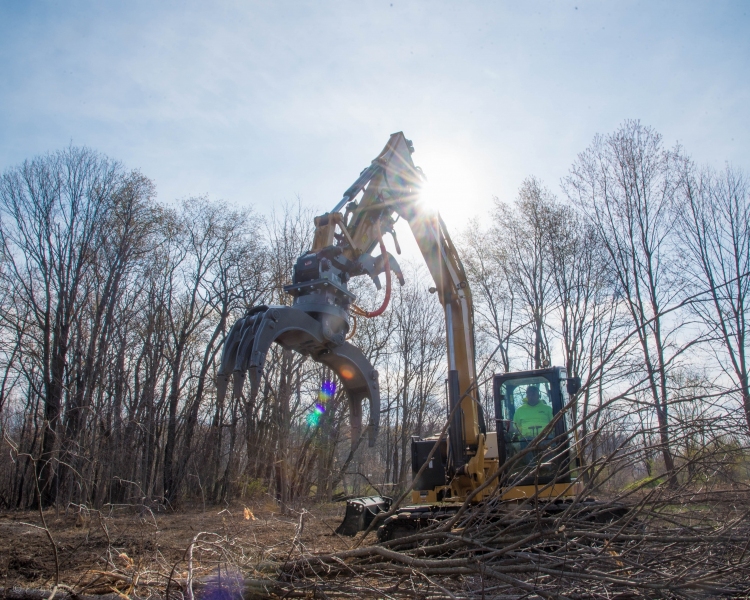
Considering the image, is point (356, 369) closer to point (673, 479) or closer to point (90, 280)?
point (673, 479)

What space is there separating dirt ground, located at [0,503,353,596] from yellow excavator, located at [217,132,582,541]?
3.59ft

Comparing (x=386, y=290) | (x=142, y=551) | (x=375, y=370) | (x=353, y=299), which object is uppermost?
(x=386, y=290)

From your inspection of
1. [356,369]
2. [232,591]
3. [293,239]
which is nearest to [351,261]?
[356,369]

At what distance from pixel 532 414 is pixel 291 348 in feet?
11.4

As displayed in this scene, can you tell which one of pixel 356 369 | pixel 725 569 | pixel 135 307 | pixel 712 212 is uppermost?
pixel 712 212

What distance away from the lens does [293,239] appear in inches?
780

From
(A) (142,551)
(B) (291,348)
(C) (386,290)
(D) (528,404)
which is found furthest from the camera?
(D) (528,404)

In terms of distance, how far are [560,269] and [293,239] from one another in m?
9.09

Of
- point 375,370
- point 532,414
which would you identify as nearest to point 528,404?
point 532,414

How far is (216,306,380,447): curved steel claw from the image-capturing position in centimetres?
412

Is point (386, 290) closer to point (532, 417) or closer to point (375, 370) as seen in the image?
point (375, 370)

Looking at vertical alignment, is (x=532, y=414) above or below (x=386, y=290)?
below

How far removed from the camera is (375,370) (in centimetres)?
523

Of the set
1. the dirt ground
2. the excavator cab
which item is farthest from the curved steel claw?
the excavator cab
